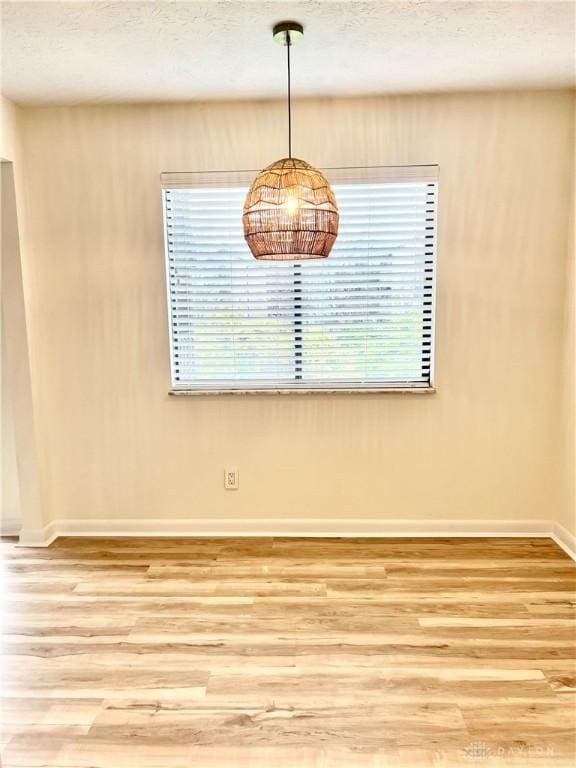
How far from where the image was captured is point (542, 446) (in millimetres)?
3170

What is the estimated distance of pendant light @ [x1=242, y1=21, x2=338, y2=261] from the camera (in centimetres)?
197

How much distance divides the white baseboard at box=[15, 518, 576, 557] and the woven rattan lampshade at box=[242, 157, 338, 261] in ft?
6.02

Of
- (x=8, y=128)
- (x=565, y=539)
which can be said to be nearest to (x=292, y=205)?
(x=8, y=128)

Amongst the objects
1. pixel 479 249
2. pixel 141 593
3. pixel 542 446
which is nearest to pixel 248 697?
pixel 141 593

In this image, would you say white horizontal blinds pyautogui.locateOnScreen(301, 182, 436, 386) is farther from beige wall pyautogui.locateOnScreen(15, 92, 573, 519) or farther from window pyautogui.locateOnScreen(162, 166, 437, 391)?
beige wall pyautogui.locateOnScreen(15, 92, 573, 519)

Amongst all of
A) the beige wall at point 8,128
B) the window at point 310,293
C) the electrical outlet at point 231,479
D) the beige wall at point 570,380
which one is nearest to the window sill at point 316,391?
the window at point 310,293

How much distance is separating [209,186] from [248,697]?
2.54 m

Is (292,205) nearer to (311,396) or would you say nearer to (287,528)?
(311,396)

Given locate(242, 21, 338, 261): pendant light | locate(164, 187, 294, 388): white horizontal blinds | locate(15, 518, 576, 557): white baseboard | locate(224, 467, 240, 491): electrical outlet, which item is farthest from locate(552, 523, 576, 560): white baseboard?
locate(242, 21, 338, 261): pendant light

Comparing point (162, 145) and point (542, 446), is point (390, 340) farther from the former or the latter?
point (162, 145)

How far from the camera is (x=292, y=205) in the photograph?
1.96 meters

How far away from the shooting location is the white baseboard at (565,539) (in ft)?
9.70

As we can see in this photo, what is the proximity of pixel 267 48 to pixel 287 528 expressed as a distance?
2.55 m

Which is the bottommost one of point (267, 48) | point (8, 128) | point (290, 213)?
point (290, 213)
